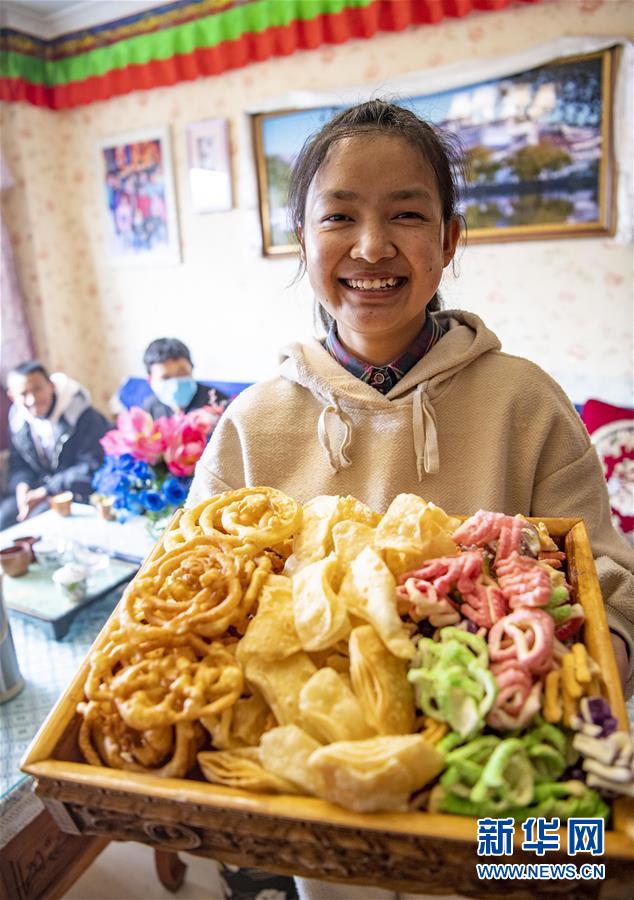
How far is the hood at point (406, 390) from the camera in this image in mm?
900

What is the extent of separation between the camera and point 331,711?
19.3 inches

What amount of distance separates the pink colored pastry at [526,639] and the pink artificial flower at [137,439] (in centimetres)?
117

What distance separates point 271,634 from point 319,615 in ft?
0.15

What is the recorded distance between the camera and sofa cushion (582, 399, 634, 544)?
1.88 meters

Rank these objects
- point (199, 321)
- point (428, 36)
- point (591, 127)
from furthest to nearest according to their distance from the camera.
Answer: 1. point (199, 321)
2. point (428, 36)
3. point (591, 127)

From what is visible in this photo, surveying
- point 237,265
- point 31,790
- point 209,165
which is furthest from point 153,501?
point 209,165

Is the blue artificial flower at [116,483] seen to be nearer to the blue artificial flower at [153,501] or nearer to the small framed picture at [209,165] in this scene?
the blue artificial flower at [153,501]

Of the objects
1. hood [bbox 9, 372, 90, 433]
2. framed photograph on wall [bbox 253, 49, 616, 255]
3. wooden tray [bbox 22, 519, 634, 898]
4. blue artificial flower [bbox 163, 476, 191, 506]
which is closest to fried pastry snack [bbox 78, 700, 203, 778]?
wooden tray [bbox 22, 519, 634, 898]

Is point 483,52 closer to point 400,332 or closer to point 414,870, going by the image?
point 400,332

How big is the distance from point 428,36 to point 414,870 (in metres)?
2.89

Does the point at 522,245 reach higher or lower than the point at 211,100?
lower

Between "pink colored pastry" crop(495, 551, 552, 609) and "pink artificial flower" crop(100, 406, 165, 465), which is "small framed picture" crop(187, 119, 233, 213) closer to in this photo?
"pink artificial flower" crop(100, 406, 165, 465)

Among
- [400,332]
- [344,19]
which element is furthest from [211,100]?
[400,332]

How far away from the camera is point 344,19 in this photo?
8.49 feet
